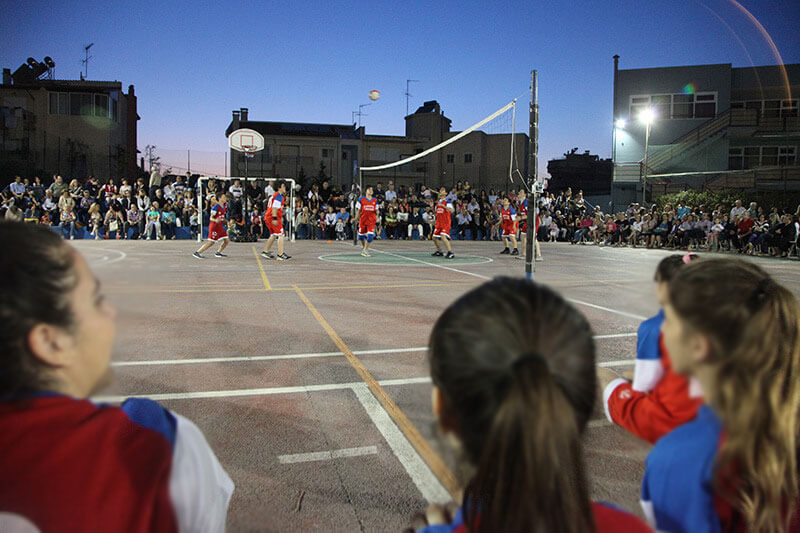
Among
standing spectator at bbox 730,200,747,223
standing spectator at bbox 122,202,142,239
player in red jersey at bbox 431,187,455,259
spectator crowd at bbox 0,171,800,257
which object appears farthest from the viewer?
standing spectator at bbox 122,202,142,239

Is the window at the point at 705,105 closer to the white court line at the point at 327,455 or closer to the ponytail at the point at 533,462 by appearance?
the white court line at the point at 327,455

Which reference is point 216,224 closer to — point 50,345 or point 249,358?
point 249,358

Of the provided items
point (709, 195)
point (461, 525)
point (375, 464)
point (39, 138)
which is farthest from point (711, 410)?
point (39, 138)

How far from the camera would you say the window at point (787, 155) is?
32.6m

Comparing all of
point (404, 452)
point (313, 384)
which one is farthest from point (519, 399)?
point (313, 384)

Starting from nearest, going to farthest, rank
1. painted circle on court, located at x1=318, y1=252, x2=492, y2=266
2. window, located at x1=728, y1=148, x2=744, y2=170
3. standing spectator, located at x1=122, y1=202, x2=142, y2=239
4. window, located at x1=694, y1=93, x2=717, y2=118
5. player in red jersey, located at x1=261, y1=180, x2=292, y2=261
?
painted circle on court, located at x1=318, y1=252, x2=492, y2=266
player in red jersey, located at x1=261, y1=180, x2=292, y2=261
standing spectator, located at x1=122, y1=202, x2=142, y2=239
window, located at x1=728, y1=148, x2=744, y2=170
window, located at x1=694, y1=93, x2=717, y2=118

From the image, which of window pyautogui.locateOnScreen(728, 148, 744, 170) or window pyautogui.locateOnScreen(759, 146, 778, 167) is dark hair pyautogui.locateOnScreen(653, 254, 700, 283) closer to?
window pyautogui.locateOnScreen(728, 148, 744, 170)

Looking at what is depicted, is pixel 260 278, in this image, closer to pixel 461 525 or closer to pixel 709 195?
pixel 461 525

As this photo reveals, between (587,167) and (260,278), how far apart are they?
182 feet

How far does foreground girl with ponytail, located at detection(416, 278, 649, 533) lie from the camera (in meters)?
0.86

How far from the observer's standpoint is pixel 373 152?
50.7 meters

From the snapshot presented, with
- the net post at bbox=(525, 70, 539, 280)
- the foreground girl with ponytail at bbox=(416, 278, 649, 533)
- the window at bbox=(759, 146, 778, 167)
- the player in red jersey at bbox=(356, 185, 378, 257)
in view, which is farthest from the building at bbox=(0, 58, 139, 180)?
the window at bbox=(759, 146, 778, 167)

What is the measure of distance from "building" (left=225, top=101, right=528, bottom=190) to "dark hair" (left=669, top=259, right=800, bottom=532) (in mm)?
44462

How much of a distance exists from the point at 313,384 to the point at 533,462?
347 cm
